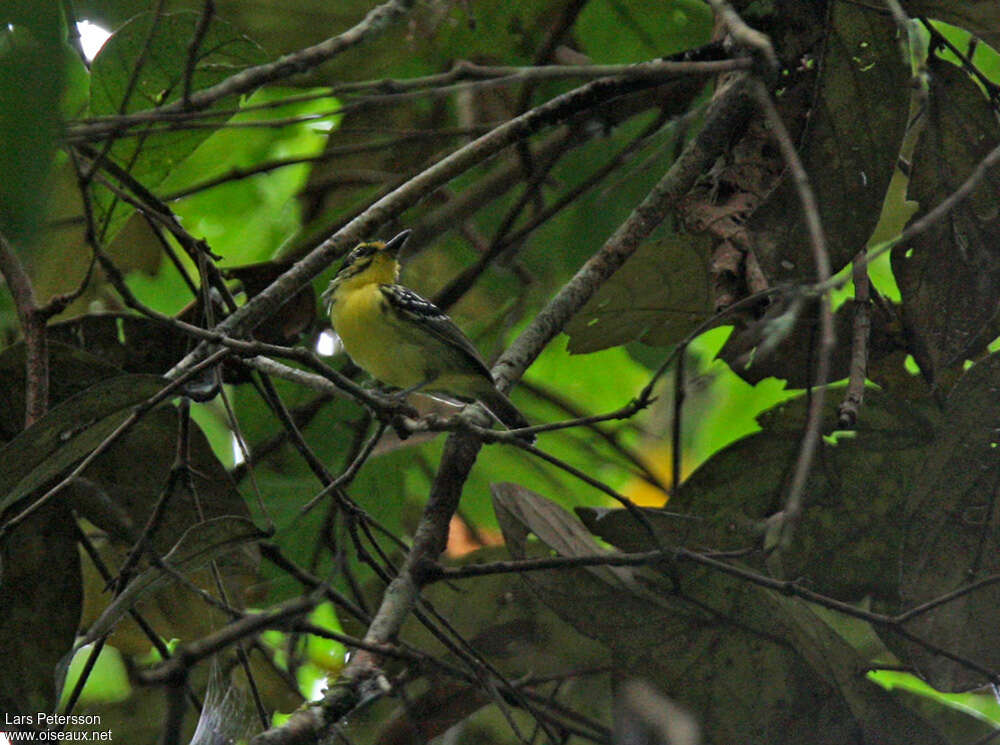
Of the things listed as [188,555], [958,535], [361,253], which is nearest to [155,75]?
[361,253]

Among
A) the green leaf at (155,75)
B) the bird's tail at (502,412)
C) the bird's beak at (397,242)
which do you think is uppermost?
the green leaf at (155,75)

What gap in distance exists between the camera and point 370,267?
3.27 meters

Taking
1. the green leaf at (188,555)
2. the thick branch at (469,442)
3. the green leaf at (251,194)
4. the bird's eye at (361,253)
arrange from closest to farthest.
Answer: the thick branch at (469,442), the green leaf at (188,555), the bird's eye at (361,253), the green leaf at (251,194)

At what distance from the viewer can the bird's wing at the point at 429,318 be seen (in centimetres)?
283

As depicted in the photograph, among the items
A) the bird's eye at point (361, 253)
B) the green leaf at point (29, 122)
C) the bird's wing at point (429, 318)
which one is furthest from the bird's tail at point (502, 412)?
the green leaf at point (29, 122)

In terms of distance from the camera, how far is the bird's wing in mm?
2835

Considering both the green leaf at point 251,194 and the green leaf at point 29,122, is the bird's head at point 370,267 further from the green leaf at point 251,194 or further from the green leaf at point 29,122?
→ the green leaf at point 29,122

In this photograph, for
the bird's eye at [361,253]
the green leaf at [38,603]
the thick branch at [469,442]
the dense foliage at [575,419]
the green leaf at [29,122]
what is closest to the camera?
the green leaf at [29,122]

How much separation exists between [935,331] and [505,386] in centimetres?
91

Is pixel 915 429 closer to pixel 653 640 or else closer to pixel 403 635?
pixel 653 640

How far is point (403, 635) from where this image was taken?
2.75 meters

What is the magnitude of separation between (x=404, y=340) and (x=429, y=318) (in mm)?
118

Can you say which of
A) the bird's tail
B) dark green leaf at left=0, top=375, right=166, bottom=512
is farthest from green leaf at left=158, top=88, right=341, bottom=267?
dark green leaf at left=0, top=375, right=166, bottom=512

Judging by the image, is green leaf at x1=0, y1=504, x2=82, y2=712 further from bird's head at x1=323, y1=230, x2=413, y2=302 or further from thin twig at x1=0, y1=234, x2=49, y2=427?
bird's head at x1=323, y1=230, x2=413, y2=302
